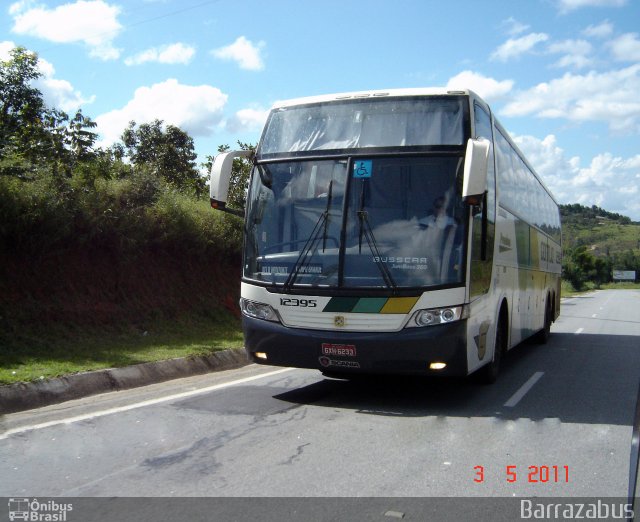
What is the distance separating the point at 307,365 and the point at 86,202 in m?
6.76

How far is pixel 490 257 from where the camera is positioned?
28.3ft

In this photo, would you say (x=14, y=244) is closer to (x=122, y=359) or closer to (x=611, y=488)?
(x=122, y=359)

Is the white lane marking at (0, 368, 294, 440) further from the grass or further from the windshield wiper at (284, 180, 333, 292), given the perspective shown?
→ the windshield wiper at (284, 180, 333, 292)

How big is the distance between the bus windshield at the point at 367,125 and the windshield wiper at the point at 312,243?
68 cm

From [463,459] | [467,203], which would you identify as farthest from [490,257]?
[463,459]

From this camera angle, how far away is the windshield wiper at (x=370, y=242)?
7297 mm

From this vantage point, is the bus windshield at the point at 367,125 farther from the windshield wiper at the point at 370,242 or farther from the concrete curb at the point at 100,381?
the concrete curb at the point at 100,381

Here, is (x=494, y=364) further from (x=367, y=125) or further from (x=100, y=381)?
(x=100, y=381)

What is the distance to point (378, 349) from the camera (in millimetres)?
7289

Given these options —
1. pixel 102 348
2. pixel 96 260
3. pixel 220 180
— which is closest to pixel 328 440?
pixel 220 180

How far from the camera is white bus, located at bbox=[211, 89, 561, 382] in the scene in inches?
286

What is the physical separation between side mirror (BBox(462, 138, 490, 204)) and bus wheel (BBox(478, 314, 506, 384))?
3008mm

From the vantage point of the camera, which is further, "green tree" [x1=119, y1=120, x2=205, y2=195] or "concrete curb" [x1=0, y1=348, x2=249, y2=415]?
"green tree" [x1=119, y1=120, x2=205, y2=195]
